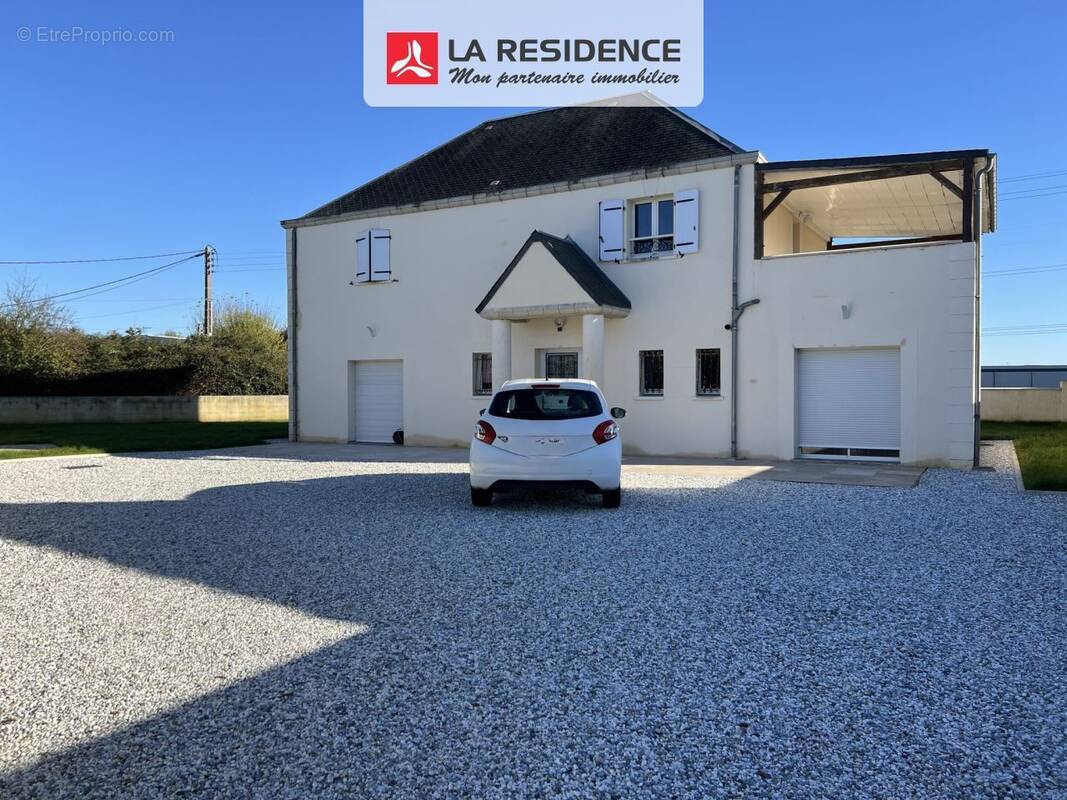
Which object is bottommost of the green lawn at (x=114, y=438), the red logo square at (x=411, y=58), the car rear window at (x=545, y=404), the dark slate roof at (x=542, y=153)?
the green lawn at (x=114, y=438)

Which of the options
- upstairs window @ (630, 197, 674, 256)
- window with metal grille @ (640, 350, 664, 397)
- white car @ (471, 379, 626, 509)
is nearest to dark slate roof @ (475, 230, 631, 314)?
upstairs window @ (630, 197, 674, 256)

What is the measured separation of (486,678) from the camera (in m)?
3.72

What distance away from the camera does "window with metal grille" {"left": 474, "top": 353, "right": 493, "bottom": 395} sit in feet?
57.9

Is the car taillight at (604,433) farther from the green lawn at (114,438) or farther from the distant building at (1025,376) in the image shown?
the distant building at (1025,376)

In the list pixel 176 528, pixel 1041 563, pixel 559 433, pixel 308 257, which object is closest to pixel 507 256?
pixel 308 257

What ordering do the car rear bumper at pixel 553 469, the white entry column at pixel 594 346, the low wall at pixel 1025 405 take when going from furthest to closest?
the low wall at pixel 1025 405, the white entry column at pixel 594 346, the car rear bumper at pixel 553 469

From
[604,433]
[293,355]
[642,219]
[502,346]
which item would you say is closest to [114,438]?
[293,355]

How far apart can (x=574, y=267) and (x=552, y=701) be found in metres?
12.4

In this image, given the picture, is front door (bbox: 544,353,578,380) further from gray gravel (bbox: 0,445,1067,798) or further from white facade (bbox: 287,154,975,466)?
gray gravel (bbox: 0,445,1067,798)

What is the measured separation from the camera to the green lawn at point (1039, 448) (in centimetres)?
1060

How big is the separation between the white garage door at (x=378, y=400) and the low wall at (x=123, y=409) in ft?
40.2

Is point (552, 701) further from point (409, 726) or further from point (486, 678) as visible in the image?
point (409, 726)

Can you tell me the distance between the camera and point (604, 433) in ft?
28.4

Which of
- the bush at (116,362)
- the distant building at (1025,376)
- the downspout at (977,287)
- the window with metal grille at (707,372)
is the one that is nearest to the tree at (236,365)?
the bush at (116,362)
